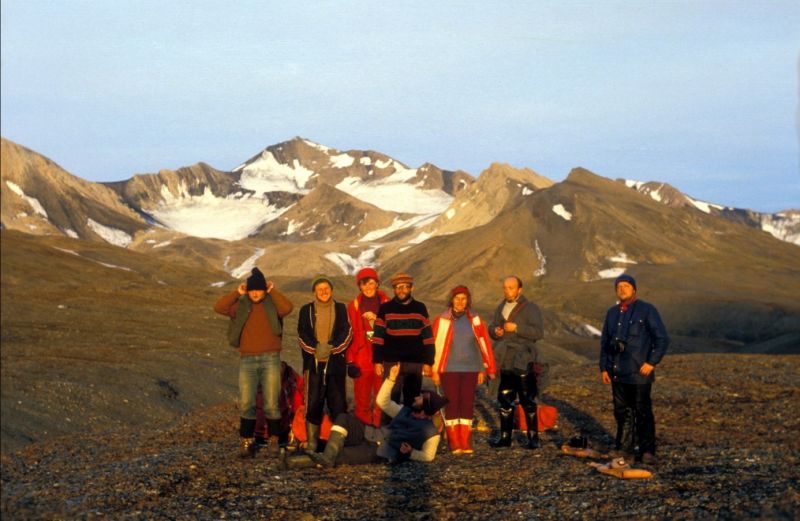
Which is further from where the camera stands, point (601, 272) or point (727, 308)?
point (601, 272)

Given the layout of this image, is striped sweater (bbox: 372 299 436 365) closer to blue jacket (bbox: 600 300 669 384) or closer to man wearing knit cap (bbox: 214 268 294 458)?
man wearing knit cap (bbox: 214 268 294 458)

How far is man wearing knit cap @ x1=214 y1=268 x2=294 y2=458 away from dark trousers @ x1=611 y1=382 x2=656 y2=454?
3.88 meters

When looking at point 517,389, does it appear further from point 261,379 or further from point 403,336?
point 261,379

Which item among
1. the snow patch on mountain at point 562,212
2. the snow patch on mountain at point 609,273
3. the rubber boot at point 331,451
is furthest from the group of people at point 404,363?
the snow patch on mountain at point 562,212

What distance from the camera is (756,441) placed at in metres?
14.7

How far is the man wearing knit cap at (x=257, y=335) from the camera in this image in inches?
452

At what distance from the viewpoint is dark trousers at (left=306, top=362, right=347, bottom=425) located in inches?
467

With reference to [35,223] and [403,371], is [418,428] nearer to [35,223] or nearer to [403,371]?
[403,371]

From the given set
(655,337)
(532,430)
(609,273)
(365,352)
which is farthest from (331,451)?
(609,273)

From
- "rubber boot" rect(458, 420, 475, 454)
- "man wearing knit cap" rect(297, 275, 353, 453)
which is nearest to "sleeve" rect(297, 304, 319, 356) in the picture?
"man wearing knit cap" rect(297, 275, 353, 453)

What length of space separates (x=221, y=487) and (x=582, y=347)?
51744 mm

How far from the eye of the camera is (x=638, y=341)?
1138cm

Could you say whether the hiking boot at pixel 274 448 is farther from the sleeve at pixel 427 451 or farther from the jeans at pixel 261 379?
the sleeve at pixel 427 451

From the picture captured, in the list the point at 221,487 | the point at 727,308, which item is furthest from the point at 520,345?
the point at 727,308
